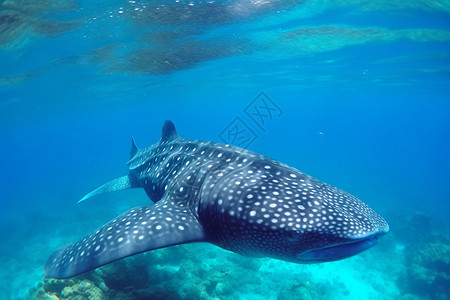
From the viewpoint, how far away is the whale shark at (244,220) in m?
3.55

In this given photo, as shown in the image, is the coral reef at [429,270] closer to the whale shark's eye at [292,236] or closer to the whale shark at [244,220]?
the whale shark at [244,220]

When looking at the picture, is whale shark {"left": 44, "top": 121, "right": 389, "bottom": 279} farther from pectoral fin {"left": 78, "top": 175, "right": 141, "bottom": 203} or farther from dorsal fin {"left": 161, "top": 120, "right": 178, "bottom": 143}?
pectoral fin {"left": 78, "top": 175, "right": 141, "bottom": 203}

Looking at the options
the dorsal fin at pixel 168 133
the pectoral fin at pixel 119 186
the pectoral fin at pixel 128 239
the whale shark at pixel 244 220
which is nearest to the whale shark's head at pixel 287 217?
the whale shark at pixel 244 220

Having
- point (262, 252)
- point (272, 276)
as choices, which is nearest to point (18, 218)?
point (272, 276)

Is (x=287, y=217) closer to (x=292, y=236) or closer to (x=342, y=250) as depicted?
(x=292, y=236)

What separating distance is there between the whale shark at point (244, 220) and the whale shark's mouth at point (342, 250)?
0.04 feet

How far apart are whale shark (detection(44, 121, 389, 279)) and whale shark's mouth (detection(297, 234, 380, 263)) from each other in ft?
0.04

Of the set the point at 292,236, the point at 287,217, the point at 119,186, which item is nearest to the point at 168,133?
the point at 119,186

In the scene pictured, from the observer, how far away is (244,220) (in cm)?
411

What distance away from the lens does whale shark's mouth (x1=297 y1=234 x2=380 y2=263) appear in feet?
11.4

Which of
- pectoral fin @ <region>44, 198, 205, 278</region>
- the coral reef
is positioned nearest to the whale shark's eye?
pectoral fin @ <region>44, 198, 205, 278</region>

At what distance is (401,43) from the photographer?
19.6 m

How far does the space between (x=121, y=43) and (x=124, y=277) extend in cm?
1400

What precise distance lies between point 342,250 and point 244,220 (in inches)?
52.2
